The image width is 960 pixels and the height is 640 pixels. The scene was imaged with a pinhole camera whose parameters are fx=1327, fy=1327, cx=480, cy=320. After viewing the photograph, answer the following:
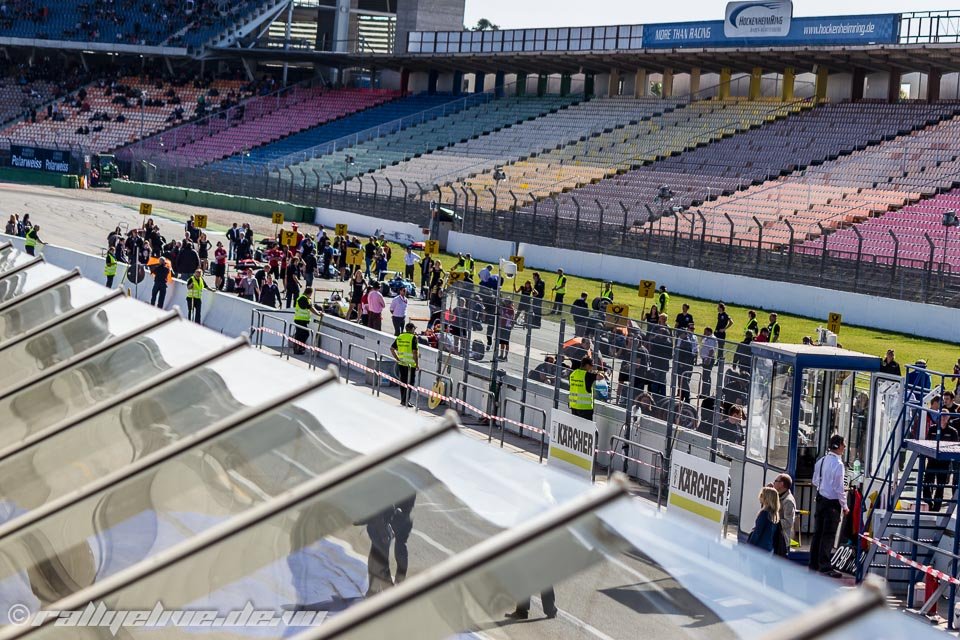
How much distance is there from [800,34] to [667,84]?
30.5 feet

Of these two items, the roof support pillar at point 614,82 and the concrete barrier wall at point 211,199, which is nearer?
the concrete barrier wall at point 211,199

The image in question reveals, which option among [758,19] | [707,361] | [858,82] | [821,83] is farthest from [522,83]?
[707,361]

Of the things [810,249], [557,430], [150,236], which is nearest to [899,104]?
[810,249]

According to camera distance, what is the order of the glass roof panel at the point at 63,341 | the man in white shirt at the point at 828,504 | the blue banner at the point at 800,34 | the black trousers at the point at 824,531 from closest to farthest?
the glass roof panel at the point at 63,341
the man in white shirt at the point at 828,504
the black trousers at the point at 824,531
the blue banner at the point at 800,34

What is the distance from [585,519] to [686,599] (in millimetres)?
302

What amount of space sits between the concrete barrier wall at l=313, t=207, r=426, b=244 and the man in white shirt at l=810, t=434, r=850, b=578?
35190 mm

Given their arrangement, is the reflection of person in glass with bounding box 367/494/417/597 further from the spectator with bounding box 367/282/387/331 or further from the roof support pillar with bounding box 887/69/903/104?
the roof support pillar with bounding box 887/69/903/104

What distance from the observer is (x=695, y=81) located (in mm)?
60469

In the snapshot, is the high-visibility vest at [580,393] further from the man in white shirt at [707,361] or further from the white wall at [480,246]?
the white wall at [480,246]

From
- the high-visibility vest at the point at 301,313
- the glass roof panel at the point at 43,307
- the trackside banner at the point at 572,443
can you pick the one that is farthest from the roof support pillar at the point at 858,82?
Answer: the glass roof panel at the point at 43,307

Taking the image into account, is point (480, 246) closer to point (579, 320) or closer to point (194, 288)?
point (194, 288)

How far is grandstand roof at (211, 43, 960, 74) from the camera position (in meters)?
50.1

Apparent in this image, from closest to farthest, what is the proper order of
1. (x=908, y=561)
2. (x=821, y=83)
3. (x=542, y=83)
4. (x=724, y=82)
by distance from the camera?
1. (x=908, y=561)
2. (x=821, y=83)
3. (x=724, y=82)
4. (x=542, y=83)

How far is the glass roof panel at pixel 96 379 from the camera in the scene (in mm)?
5387
